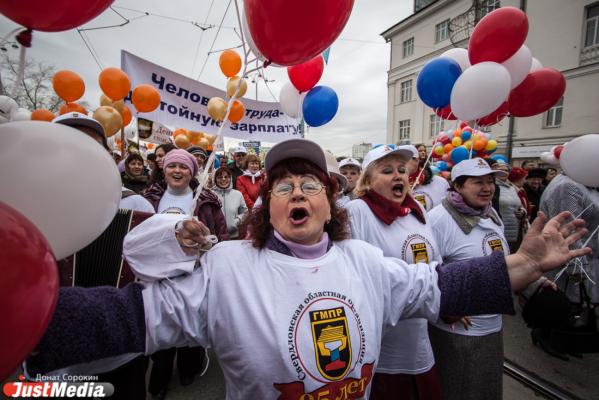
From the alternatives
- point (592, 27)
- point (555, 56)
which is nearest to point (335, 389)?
point (555, 56)

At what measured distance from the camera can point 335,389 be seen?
0.98 m

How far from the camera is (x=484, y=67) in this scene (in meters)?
Answer: 2.86

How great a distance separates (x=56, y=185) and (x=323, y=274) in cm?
92

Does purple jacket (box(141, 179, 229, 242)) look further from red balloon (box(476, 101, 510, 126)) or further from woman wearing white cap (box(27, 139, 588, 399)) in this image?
red balloon (box(476, 101, 510, 126))

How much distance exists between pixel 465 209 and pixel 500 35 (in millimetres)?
1887

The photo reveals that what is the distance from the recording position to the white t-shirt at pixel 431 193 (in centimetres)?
384

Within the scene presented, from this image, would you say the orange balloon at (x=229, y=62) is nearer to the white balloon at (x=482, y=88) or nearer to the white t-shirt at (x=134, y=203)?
the white t-shirt at (x=134, y=203)

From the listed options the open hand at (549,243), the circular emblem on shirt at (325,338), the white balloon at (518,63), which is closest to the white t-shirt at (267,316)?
the circular emblem on shirt at (325,338)

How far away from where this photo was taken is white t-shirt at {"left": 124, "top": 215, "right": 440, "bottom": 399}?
0.93 meters

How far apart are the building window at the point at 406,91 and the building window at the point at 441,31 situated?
316 centimetres

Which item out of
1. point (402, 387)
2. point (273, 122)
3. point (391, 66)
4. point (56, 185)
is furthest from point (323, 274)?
point (391, 66)

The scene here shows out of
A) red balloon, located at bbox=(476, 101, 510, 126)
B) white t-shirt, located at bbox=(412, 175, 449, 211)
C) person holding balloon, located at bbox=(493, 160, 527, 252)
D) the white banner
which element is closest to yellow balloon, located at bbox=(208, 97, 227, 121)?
the white banner

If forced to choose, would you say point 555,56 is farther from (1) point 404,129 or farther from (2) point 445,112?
Result: (2) point 445,112

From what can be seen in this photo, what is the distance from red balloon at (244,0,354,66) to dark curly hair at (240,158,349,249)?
530mm
